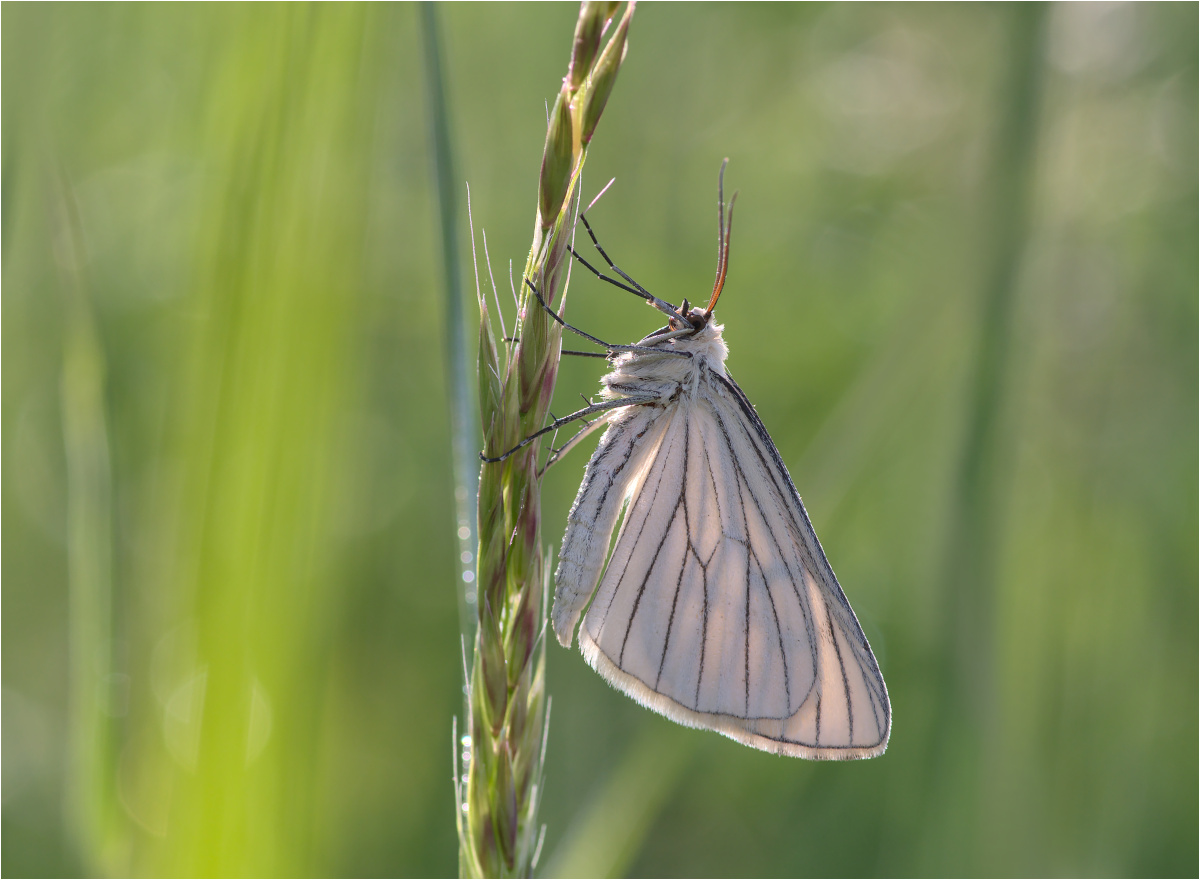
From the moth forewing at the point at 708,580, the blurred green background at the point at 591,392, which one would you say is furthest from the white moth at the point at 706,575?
the blurred green background at the point at 591,392

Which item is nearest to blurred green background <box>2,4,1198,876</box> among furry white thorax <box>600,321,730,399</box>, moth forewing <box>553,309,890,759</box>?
moth forewing <box>553,309,890,759</box>

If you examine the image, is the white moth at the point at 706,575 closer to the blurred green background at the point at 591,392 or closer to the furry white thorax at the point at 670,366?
the furry white thorax at the point at 670,366

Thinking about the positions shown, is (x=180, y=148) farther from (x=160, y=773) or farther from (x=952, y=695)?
(x=952, y=695)

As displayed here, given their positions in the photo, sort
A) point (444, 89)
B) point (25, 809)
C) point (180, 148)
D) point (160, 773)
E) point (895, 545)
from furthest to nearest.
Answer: point (895, 545)
point (180, 148)
point (25, 809)
point (160, 773)
point (444, 89)

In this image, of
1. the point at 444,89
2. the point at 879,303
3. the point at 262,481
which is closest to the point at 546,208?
the point at 444,89

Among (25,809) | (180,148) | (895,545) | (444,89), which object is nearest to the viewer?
(444,89)

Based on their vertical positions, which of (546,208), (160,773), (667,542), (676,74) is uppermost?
(676,74)

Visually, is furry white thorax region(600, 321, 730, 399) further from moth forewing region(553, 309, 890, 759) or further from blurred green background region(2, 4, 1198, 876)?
blurred green background region(2, 4, 1198, 876)
